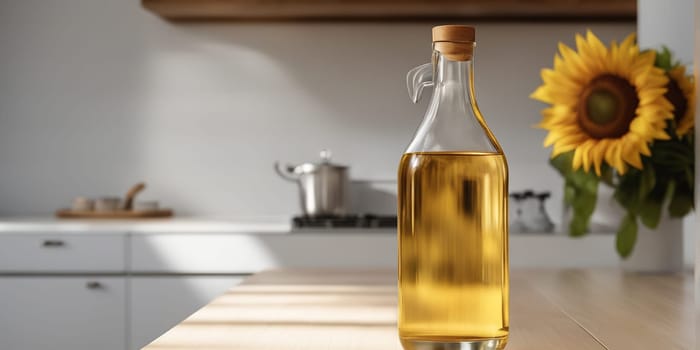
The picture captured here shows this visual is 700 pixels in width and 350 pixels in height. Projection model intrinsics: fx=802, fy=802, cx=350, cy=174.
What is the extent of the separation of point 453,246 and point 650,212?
0.68 meters

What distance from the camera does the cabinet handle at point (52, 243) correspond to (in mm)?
2447

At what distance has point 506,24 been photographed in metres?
3.01

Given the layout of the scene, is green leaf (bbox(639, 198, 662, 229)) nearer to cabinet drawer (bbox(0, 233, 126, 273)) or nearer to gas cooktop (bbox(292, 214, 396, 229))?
gas cooktop (bbox(292, 214, 396, 229))

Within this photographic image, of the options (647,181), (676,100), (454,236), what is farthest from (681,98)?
(454,236)

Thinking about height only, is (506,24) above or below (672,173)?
above

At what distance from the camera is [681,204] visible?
44.0 inches

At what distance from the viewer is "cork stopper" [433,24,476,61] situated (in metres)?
0.56

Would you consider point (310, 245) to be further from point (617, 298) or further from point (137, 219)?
point (617, 298)

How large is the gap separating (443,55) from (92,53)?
276 cm

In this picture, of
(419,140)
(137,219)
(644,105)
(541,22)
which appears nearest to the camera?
(419,140)

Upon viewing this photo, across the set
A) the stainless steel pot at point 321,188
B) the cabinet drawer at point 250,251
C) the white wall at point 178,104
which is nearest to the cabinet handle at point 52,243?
the cabinet drawer at point 250,251

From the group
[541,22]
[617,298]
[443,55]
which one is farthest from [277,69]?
[443,55]

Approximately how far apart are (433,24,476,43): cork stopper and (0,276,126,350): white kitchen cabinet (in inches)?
81.3

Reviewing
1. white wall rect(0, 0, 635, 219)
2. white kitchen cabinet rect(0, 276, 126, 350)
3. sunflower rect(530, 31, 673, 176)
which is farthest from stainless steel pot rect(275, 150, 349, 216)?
sunflower rect(530, 31, 673, 176)
